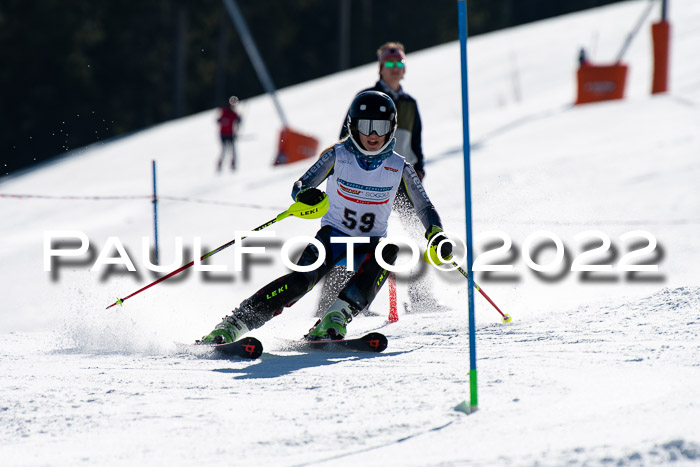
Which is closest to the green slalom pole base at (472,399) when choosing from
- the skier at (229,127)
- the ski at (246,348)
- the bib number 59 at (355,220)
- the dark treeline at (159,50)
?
the ski at (246,348)

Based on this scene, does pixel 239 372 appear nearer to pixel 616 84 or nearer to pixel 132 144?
pixel 616 84

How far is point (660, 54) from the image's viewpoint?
15.8m

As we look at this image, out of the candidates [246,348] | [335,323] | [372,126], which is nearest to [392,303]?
[335,323]

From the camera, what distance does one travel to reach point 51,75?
122 feet

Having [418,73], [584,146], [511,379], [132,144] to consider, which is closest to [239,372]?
[511,379]

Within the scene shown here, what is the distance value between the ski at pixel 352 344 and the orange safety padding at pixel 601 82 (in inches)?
490

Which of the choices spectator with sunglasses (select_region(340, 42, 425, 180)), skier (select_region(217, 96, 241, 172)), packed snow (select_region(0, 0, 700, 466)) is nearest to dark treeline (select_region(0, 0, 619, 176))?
skier (select_region(217, 96, 241, 172))

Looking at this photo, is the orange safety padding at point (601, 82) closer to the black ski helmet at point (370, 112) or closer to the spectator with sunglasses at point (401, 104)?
the spectator with sunglasses at point (401, 104)

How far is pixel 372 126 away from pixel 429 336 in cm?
131

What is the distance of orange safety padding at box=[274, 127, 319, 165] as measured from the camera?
1819cm

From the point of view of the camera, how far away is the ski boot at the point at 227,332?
17.4ft

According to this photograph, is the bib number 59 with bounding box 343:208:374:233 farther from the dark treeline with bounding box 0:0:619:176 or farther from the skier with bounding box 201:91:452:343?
the dark treeline with bounding box 0:0:619:176

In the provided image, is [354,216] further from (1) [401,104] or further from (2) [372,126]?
(1) [401,104]

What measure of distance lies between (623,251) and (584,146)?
5.33 metres
